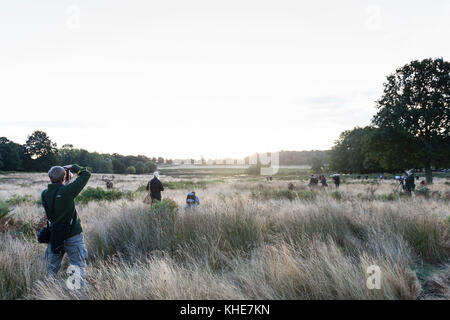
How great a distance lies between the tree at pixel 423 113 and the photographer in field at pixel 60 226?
31337mm

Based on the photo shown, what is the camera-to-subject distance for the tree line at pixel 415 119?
26.3m

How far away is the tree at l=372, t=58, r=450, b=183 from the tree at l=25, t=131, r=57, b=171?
77523mm

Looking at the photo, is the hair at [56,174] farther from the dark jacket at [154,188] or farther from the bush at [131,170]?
the bush at [131,170]

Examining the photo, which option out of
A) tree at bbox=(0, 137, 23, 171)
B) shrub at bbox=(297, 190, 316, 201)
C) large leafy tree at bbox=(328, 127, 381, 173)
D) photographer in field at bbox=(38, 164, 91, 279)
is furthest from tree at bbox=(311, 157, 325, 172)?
photographer in field at bbox=(38, 164, 91, 279)

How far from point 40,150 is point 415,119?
272ft

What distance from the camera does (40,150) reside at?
67.6 m

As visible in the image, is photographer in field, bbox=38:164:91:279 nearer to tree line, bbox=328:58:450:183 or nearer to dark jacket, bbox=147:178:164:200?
dark jacket, bbox=147:178:164:200

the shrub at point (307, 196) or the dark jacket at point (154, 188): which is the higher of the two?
the dark jacket at point (154, 188)

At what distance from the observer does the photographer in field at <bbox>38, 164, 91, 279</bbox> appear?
11.2 feet

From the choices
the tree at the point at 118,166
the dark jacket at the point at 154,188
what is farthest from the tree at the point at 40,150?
the dark jacket at the point at 154,188

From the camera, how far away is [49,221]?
3457 mm

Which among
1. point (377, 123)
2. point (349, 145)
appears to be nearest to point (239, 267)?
point (377, 123)

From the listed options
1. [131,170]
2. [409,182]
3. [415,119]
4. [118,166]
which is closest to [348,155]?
[415,119]
